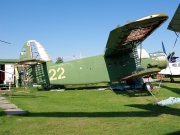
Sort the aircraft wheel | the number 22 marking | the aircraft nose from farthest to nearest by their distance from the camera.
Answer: the number 22 marking
the aircraft nose
the aircraft wheel

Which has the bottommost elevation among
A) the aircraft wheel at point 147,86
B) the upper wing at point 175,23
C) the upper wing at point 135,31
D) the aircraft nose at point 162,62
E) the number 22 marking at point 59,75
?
the aircraft wheel at point 147,86

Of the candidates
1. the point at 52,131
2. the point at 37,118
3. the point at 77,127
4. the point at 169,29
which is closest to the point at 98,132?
the point at 77,127

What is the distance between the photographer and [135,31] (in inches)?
498

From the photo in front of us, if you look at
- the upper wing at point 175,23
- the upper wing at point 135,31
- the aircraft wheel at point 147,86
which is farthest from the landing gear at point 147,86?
the upper wing at point 175,23

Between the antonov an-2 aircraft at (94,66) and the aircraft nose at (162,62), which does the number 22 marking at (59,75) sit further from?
the aircraft nose at (162,62)

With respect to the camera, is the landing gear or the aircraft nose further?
the aircraft nose

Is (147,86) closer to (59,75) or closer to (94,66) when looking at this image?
(94,66)

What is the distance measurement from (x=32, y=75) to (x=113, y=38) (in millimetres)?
9955

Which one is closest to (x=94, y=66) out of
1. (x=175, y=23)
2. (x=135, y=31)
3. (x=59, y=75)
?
(x=59, y=75)

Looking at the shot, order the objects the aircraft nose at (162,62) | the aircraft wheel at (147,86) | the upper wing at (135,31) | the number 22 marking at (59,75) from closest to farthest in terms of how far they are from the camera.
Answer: the upper wing at (135,31), the aircraft wheel at (147,86), the aircraft nose at (162,62), the number 22 marking at (59,75)

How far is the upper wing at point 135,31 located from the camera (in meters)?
9.34

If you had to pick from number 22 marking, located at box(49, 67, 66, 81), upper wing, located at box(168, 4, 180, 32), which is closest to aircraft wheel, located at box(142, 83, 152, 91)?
number 22 marking, located at box(49, 67, 66, 81)

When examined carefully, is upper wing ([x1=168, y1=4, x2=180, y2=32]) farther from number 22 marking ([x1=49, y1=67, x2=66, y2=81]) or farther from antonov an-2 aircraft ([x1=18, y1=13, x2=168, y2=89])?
number 22 marking ([x1=49, y1=67, x2=66, y2=81])

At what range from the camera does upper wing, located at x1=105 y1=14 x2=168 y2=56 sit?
934 centimetres
